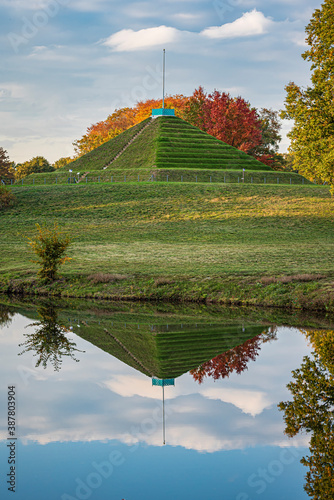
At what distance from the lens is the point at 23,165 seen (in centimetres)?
12256

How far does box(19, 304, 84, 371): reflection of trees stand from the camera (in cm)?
1430

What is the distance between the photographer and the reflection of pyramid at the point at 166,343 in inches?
532

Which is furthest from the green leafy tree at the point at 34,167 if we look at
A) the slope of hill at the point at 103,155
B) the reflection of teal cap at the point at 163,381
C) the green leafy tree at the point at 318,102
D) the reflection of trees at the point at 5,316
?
the reflection of teal cap at the point at 163,381

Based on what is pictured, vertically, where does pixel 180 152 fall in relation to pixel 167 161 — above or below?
above

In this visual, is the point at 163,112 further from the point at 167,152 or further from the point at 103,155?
the point at 167,152

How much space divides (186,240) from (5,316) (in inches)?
958

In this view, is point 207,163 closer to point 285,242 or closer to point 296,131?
point 285,242

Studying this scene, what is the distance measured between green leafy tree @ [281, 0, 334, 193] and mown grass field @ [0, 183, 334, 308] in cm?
560

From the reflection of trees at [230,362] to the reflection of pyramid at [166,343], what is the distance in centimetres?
20

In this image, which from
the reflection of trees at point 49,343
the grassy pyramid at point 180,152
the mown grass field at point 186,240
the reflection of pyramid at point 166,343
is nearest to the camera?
the reflection of pyramid at point 166,343

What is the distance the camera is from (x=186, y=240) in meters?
44.4

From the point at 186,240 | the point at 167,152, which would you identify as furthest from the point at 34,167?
the point at 186,240

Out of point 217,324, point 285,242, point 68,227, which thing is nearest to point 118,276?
point 217,324

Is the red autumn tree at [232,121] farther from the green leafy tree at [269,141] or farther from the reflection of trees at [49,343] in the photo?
the reflection of trees at [49,343]
